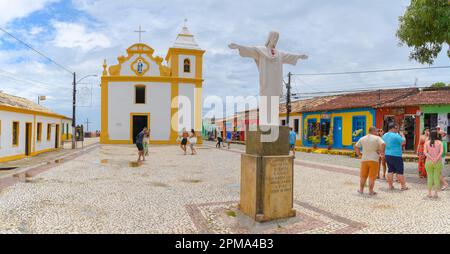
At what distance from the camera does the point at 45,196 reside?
20.9ft

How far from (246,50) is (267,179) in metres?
2.09

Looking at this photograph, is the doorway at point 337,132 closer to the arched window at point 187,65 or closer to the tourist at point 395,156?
the arched window at point 187,65

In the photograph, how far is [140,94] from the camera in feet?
82.9

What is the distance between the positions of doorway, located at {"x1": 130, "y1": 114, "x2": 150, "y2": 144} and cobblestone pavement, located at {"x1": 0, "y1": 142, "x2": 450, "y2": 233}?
1604cm

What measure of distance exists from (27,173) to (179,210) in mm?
6307

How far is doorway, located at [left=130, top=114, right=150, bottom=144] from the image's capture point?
24859 millimetres

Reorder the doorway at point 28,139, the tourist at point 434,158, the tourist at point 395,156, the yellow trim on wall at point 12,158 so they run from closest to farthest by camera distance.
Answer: the tourist at point 434,158 < the tourist at point 395,156 < the yellow trim on wall at point 12,158 < the doorway at point 28,139

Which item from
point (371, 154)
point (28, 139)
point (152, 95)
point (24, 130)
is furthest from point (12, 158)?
point (371, 154)

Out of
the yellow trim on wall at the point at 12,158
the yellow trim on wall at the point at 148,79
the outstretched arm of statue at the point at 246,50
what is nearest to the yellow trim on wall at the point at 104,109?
the yellow trim on wall at the point at 148,79

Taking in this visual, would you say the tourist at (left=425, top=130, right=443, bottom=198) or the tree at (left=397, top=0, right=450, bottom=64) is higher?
the tree at (left=397, top=0, right=450, bottom=64)

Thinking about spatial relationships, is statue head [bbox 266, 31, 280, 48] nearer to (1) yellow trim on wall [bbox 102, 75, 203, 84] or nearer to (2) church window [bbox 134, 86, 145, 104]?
(1) yellow trim on wall [bbox 102, 75, 203, 84]

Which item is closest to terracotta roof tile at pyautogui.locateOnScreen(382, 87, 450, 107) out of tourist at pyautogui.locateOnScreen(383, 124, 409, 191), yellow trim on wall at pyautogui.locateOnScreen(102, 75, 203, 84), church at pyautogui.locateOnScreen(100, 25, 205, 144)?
tourist at pyautogui.locateOnScreen(383, 124, 409, 191)

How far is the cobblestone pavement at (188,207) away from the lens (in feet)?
15.0

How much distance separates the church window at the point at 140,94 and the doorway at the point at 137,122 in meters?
1.12
